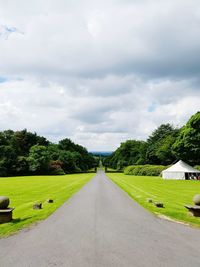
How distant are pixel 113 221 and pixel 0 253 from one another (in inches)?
225

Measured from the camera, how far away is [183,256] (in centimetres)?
795

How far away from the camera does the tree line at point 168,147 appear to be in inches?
2328

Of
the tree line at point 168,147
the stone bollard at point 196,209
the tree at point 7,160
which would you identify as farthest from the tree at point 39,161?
the stone bollard at point 196,209

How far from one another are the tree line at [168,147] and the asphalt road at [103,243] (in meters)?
48.7

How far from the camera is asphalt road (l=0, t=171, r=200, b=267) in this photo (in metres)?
7.41

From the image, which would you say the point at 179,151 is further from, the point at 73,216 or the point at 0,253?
the point at 0,253

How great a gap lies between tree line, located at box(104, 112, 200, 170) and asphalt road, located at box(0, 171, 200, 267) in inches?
1916

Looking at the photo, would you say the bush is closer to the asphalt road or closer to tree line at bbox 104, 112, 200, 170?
tree line at bbox 104, 112, 200, 170

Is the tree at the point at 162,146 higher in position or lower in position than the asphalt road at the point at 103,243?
higher

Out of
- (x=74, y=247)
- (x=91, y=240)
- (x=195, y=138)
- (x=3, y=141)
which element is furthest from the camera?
(x=3, y=141)

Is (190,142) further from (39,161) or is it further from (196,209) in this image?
(39,161)

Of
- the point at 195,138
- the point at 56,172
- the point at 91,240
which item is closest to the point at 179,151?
the point at 195,138

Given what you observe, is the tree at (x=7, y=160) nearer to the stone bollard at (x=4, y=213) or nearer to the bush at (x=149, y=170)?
the bush at (x=149, y=170)

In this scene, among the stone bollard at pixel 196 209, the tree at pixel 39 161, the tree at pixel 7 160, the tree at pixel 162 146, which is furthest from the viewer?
the tree at pixel 162 146
